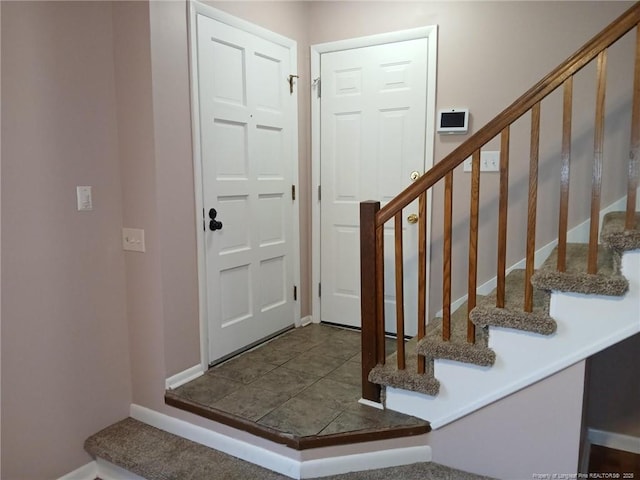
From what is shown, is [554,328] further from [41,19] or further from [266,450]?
[41,19]

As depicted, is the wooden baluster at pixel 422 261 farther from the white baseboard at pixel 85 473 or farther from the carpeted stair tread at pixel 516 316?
the white baseboard at pixel 85 473

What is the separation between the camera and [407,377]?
2.15 metres

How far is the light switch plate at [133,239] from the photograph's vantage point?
→ 236 cm

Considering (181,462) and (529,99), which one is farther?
(181,462)

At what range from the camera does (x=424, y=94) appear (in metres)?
2.90

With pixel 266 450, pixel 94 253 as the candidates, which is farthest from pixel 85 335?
pixel 266 450

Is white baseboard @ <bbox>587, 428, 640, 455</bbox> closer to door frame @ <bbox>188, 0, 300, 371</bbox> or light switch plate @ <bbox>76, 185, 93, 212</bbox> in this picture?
door frame @ <bbox>188, 0, 300, 371</bbox>

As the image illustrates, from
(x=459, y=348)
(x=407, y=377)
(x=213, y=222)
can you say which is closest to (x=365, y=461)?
(x=407, y=377)

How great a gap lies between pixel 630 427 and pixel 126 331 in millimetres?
2831

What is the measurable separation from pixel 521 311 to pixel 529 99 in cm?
86

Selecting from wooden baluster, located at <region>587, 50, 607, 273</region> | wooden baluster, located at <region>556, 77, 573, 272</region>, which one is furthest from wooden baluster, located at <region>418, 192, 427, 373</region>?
wooden baluster, located at <region>587, 50, 607, 273</region>

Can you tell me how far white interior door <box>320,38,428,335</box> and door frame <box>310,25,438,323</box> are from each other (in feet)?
0.10

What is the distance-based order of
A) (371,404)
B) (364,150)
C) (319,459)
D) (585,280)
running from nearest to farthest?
(585,280), (319,459), (371,404), (364,150)

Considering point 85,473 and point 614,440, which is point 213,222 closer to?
point 85,473
